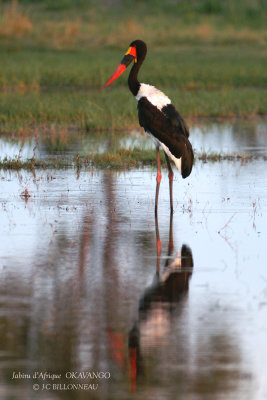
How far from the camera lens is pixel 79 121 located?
1652 cm

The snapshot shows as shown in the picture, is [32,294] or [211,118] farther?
[211,118]

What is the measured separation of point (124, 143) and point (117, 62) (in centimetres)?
1097

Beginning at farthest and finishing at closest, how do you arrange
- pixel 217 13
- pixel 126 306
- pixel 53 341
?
pixel 217 13
pixel 126 306
pixel 53 341

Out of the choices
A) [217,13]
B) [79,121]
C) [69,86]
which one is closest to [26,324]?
[79,121]

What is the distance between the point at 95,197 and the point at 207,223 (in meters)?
1.77

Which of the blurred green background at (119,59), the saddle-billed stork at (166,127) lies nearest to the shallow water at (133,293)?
the saddle-billed stork at (166,127)

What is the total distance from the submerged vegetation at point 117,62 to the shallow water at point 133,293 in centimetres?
329

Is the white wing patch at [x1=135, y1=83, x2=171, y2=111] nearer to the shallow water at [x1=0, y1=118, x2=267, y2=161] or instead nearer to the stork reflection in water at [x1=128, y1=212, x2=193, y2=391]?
the stork reflection in water at [x1=128, y1=212, x2=193, y2=391]

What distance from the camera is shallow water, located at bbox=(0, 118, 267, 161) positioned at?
Answer: 45.5ft

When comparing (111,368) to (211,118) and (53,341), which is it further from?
(211,118)

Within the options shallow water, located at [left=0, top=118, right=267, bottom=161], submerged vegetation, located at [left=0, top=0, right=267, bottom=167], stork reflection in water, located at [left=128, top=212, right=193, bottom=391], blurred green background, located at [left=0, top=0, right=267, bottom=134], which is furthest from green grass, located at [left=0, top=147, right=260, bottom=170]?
stork reflection in water, located at [left=128, top=212, right=193, bottom=391]

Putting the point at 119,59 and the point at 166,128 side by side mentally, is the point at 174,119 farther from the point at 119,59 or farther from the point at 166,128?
the point at 119,59

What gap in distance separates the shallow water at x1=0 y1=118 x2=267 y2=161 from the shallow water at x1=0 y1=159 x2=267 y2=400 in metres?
3.32

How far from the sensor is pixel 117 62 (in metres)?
25.2
